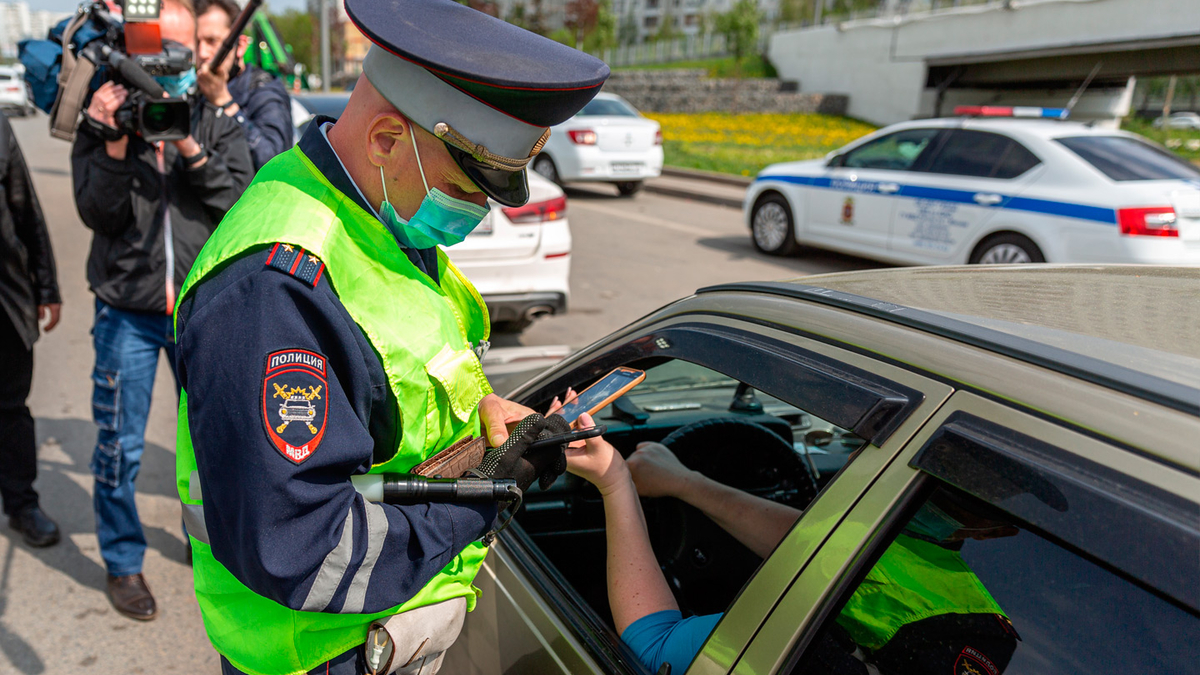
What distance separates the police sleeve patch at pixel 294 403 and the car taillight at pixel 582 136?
1160cm

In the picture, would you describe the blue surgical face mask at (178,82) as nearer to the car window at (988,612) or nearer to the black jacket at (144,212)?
the black jacket at (144,212)

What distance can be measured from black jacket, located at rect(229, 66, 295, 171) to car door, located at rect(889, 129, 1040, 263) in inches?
234

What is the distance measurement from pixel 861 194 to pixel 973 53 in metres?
17.5

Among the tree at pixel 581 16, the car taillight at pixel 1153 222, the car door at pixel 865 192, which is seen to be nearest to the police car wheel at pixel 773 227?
the car door at pixel 865 192

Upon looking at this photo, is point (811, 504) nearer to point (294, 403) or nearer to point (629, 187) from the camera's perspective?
point (294, 403)

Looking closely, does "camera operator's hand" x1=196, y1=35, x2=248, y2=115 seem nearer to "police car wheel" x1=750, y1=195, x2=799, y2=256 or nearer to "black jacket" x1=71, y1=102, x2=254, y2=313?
"black jacket" x1=71, y1=102, x2=254, y2=313

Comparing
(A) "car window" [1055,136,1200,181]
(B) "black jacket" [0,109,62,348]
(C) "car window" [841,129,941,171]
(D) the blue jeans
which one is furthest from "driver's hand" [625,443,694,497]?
(C) "car window" [841,129,941,171]

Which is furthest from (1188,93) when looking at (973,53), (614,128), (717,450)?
(717,450)

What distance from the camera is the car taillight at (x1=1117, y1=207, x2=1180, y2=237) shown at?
602 centimetres

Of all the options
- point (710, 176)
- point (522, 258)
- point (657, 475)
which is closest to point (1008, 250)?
point (522, 258)

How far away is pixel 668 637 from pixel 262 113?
2.82m

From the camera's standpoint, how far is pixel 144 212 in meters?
2.63

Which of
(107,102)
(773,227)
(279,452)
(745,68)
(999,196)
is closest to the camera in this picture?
(279,452)

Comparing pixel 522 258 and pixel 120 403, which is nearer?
pixel 120 403
